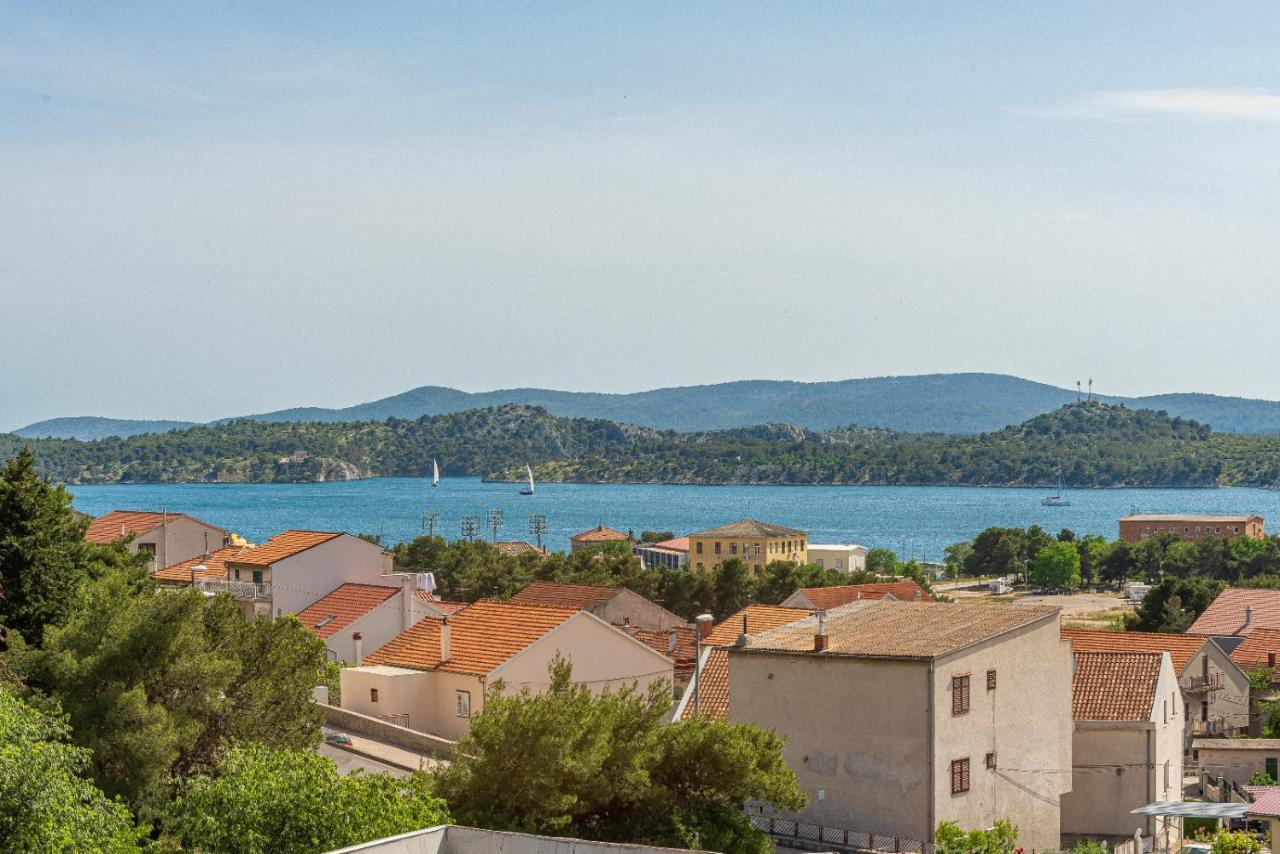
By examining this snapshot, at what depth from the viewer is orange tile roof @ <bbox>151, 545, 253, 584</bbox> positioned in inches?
1905

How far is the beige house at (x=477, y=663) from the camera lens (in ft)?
111

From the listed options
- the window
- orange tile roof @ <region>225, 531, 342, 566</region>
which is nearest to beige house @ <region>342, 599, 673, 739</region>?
the window

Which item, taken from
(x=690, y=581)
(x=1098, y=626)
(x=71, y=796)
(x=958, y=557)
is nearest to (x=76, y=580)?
(x=71, y=796)

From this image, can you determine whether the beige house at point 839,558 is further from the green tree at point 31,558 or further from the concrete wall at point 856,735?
the green tree at point 31,558

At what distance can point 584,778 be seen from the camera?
21531 millimetres

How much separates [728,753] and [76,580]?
13.2 m

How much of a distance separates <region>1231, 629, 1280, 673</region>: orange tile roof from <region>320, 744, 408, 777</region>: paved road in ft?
112

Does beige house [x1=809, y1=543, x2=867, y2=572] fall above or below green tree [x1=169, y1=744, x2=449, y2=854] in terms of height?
below

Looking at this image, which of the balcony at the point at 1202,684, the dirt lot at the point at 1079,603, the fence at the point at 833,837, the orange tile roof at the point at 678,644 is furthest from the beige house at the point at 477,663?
the dirt lot at the point at 1079,603

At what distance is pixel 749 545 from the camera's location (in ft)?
460

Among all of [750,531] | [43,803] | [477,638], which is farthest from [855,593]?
[750,531]

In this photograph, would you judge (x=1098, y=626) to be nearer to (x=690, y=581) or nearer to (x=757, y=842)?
(x=690, y=581)

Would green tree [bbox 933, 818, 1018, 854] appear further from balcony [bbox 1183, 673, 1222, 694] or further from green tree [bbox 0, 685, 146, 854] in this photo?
balcony [bbox 1183, 673, 1222, 694]

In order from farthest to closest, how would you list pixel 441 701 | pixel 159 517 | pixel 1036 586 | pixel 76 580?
pixel 1036 586 → pixel 159 517 → pixel 441 701 → pixel 76 580
